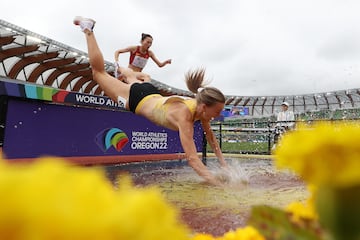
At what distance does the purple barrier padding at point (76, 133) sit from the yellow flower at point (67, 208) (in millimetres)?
3374

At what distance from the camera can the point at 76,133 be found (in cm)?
467

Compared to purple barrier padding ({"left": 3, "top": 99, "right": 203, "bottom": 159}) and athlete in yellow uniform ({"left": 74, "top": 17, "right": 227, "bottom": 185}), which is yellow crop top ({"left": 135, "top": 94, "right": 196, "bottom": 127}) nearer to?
athlete in yellow uniform ({"left": 74, "top": 17, "right": 227, "bottom": 185})

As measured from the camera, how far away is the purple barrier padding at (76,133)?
3.83 meters

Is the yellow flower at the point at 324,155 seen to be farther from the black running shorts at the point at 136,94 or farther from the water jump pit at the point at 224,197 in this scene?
the black running shorts at the point at 136,94

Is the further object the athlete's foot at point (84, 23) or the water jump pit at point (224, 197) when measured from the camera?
the athlete's foot at point (84, 23)

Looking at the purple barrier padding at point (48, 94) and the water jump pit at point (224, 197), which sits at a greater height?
the purple barrier padding at point (48, 94)

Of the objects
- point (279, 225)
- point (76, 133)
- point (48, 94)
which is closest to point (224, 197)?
point (279, 225)

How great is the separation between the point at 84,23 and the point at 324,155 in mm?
3206

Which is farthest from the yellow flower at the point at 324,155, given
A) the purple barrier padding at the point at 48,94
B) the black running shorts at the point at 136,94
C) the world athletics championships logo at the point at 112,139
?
the world athletics championships logo at the point at 112,139

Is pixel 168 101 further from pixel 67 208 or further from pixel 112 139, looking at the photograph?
pixel 67 208

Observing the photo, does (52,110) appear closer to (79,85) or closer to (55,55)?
(55,55)

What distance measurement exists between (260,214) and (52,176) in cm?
15

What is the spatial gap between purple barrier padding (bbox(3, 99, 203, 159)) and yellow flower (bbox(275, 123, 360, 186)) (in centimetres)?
339

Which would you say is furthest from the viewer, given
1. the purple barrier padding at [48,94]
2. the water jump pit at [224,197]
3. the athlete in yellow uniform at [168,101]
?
the purple barrier padding at [48,94]
